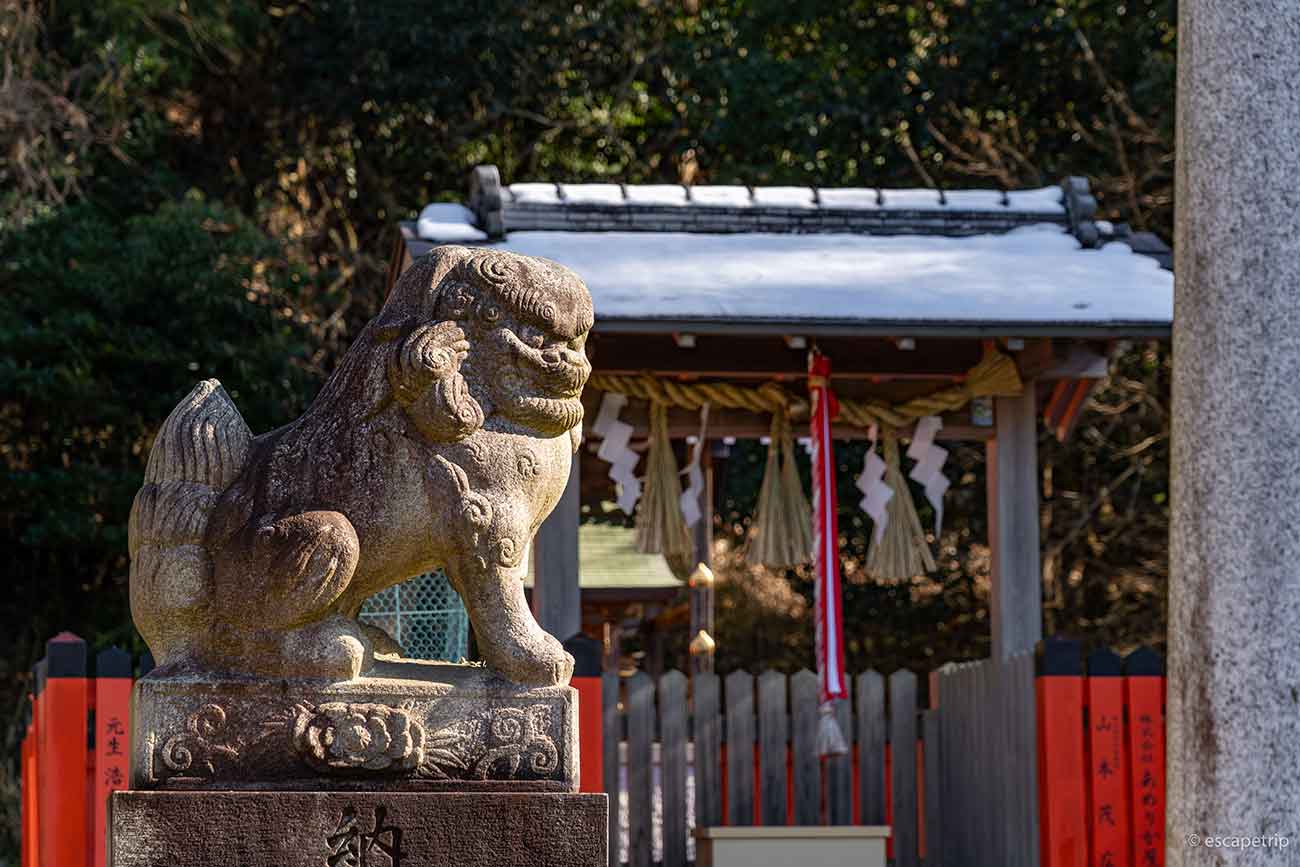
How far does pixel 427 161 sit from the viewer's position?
1703 cm

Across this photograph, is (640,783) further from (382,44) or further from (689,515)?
(382,44)

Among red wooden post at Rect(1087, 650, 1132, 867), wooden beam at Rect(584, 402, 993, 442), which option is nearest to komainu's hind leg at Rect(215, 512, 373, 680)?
red wooden post at Rect(1087, 650, 1132, 867)

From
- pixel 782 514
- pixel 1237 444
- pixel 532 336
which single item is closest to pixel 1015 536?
pixel 782 514

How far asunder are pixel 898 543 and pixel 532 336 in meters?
5.22

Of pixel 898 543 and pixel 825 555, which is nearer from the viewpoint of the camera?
pixel 825 555

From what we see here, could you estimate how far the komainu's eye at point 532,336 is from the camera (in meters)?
4.22

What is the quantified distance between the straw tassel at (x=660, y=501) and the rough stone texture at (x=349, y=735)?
16.4 feet

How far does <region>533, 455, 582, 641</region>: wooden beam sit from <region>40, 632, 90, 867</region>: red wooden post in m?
2.10

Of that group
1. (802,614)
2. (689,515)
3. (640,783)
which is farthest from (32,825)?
(802,614)

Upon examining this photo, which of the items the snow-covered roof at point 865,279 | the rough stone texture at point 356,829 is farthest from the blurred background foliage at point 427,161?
the rough stone texture at point 356,829

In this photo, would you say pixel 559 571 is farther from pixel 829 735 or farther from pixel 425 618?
pixel 829 735

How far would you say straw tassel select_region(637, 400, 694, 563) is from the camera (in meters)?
9.05

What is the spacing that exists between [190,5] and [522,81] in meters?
3.16

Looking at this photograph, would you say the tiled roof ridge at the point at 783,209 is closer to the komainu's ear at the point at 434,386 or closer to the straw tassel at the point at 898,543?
the straw tassel at the point at 898,543
